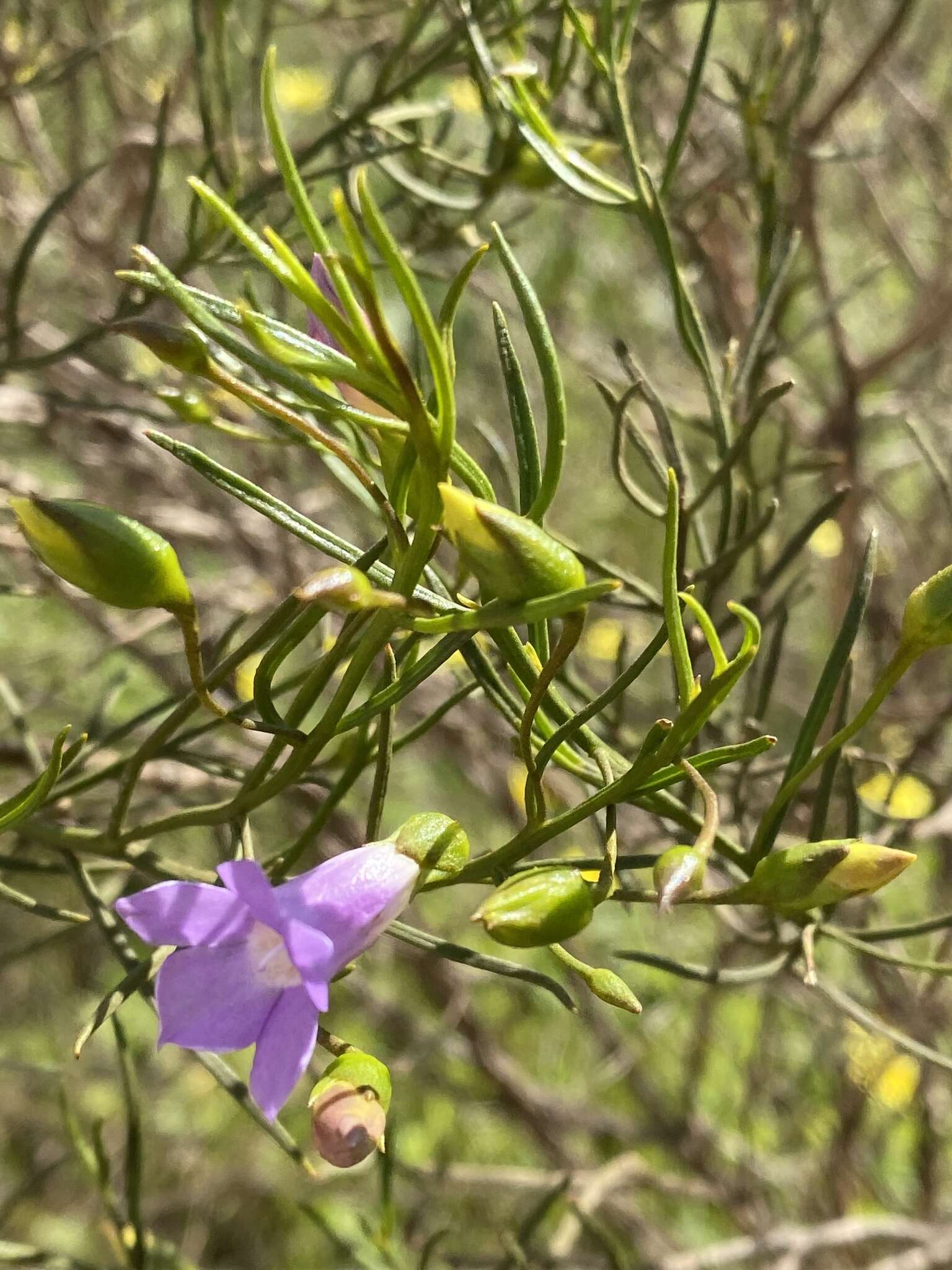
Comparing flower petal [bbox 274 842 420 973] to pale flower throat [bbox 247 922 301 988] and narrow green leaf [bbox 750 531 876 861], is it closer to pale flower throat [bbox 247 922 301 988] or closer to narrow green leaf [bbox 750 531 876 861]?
pale flower throat [bbox 247 922 301 988]

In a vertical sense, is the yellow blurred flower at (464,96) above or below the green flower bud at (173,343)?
above

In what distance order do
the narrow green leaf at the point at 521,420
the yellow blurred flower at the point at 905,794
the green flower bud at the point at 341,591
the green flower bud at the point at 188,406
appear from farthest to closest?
the yellow blurred flower at the point at 905,794 < the green flower bud at the point at 188,406 < the narrow green leaf at the point at 521,420 < the green flower bud at the point at 341,591

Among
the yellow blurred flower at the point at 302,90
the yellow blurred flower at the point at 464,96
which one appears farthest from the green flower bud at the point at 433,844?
the yellow blurred flower at the point at 302,90

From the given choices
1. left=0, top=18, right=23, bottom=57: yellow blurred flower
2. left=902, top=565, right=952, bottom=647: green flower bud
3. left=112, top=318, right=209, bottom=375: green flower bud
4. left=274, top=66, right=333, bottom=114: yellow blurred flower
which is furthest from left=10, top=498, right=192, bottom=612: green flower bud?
left=274, top=66, right=333, bottom=114: yellow blurred flower

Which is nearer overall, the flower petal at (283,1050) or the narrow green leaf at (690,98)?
the flower petal at (283,1050)

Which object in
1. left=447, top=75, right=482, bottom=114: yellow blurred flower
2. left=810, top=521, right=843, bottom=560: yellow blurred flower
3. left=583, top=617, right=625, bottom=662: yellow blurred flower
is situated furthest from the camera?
left=583, top=617, right=625, bottom=662: yellow blurred flower

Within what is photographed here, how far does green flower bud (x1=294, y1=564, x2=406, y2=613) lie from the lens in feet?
1.04

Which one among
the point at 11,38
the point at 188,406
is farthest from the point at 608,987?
the point at 11,38

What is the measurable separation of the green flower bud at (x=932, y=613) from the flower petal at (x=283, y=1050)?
0.91 ft

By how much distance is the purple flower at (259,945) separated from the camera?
1.17 feet

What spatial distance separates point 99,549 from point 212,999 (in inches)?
6.9

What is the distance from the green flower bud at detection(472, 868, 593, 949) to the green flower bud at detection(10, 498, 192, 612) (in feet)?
0.56

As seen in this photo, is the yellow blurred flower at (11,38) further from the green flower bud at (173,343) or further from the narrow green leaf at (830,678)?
the narrow green leaf at (830,678)

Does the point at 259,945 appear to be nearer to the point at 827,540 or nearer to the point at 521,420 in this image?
the point at 521,420
